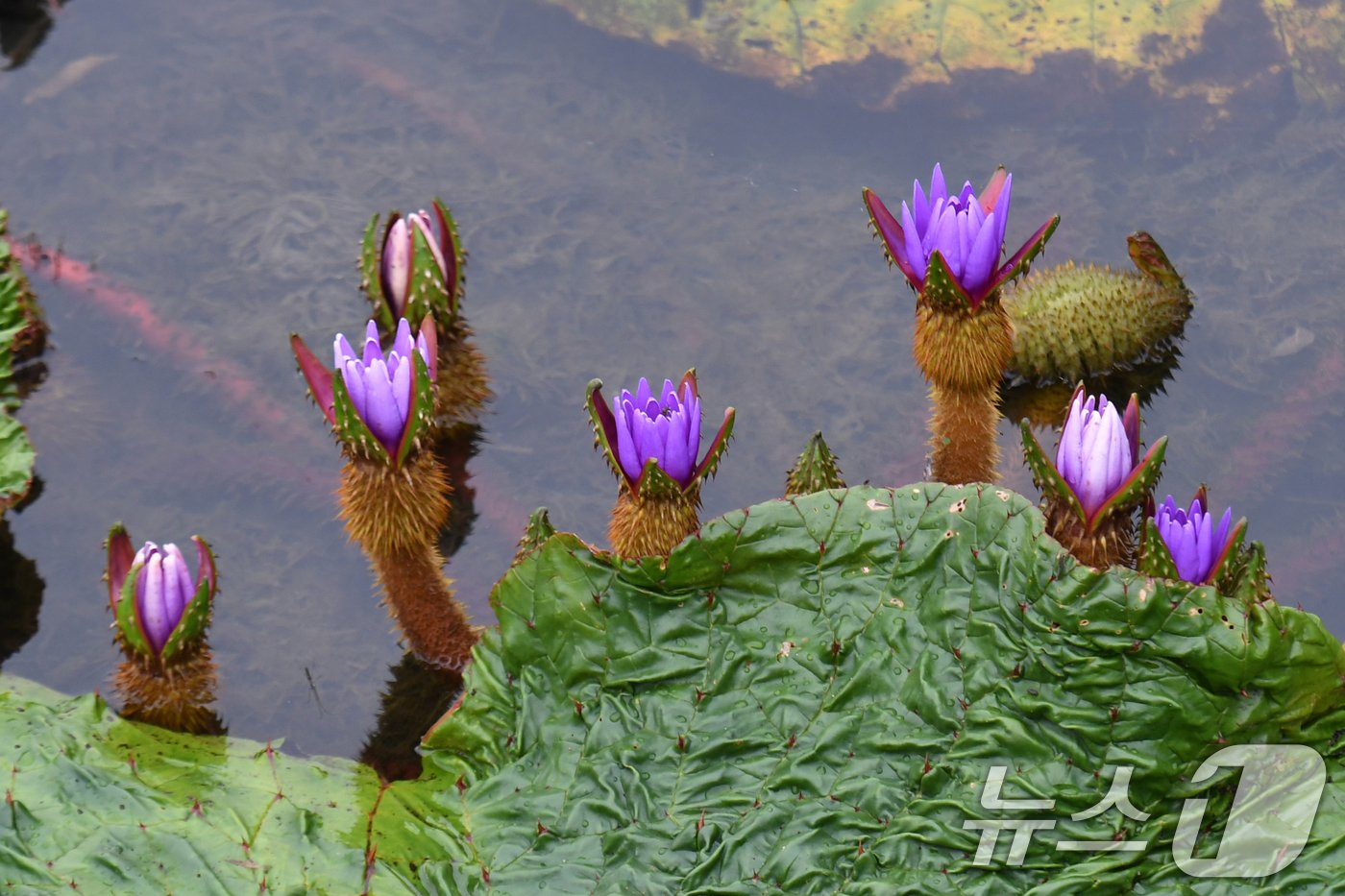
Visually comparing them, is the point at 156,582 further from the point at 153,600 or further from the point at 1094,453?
the point at 1094,453

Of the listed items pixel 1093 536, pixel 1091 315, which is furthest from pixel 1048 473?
pixel 1091 315

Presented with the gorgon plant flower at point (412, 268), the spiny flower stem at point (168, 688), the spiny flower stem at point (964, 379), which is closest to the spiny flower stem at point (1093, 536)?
the spiny flower stem at point (964, 379)

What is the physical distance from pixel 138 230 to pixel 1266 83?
5.65 m

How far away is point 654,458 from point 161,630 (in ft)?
5.62

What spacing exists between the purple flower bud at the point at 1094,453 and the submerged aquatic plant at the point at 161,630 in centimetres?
281

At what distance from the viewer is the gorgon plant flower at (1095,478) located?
15.7 feet

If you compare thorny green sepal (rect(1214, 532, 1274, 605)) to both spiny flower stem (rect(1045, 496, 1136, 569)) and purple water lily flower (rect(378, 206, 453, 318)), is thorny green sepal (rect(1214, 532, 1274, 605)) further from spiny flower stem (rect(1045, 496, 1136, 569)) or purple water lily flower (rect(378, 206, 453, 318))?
purple water lily flower (rect(378, 206, 453, 318))

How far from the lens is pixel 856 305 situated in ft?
23.0

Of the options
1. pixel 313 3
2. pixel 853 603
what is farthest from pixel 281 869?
pixel 313 3

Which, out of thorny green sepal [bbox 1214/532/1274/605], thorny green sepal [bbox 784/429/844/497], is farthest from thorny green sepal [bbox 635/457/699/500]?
thorny green sepal [bbox 1214/532/1274/605]

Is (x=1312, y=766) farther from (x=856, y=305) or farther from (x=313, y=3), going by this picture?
(x=313, y=3)

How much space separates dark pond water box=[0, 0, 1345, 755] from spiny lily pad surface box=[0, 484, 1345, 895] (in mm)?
1057

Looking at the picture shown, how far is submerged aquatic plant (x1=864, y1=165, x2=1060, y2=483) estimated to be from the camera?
200 inches

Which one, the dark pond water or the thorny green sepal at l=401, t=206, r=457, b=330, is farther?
the dark pond water
